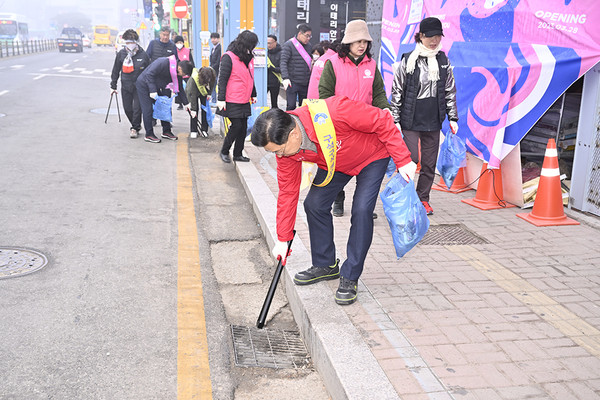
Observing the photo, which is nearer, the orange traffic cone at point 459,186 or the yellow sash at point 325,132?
the yellow sash at point 325,132

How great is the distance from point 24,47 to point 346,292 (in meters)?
46.1

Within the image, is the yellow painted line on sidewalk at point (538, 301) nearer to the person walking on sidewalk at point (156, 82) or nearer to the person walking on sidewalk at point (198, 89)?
the person walking on sidewalk at point (198, 89)

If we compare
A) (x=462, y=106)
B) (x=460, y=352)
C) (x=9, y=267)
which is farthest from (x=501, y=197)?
(x=9, y=267)

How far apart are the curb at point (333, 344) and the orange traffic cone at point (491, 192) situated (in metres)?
2.60

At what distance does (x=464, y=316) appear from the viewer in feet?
12.2

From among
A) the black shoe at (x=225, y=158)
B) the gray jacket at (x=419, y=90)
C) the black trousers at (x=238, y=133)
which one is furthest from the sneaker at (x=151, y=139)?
the gray jacket at (x=419, y=90)

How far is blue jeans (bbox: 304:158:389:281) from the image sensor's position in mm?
3777

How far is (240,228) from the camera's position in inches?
236

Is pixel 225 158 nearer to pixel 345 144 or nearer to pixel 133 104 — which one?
pixel 133 104

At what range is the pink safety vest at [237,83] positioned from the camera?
800 centimetres

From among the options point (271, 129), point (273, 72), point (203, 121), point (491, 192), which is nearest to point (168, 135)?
point (203, 121)

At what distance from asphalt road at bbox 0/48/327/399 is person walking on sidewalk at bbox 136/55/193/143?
62 centimetres

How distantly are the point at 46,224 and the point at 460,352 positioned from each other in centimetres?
422

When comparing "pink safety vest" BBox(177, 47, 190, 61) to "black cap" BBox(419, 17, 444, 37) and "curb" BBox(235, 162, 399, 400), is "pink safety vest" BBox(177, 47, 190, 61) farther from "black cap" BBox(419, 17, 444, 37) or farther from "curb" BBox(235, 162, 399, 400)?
"curb" BBox(235, 162, 399, 400)
